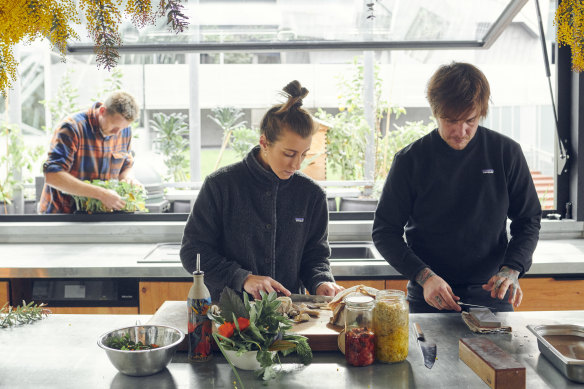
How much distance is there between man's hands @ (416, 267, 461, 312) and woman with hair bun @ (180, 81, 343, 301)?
0.29m

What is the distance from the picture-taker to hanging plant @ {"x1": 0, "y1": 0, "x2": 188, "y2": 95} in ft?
5.47

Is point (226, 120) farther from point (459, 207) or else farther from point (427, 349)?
point (427, 349)

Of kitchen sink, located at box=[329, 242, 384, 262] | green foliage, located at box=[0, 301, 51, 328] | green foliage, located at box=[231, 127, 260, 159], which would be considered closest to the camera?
green foliage, located at box=[0, 301, 51, 328]

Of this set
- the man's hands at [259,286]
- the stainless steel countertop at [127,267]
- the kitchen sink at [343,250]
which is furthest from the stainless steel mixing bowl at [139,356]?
the kitchen sink at [343,250]

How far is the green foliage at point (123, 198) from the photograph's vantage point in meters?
3.51

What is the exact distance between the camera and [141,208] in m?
3.57

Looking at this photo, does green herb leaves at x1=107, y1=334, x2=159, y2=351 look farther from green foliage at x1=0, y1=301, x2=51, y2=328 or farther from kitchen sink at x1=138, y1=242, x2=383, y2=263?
kitchen sink at x1=138, y1=242, x2=383, y2=263

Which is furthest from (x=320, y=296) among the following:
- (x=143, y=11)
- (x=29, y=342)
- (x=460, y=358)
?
(x=143, y=11)

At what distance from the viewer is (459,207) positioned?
7.08 feet

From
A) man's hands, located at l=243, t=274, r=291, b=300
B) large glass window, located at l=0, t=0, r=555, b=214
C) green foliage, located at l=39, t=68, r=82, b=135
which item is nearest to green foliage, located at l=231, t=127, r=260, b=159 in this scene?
large glass window, located at l=0, t=0, r=555, b=214

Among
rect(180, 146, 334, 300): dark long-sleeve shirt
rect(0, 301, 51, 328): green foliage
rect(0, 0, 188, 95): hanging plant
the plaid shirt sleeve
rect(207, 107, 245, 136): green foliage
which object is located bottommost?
rect(0, 301, 51, 328): green foliage

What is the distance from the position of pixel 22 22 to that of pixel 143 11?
340 millimetres

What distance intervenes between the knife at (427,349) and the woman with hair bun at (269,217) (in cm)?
38

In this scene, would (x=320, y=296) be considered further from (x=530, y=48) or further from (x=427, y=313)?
(x=530, y=48)
